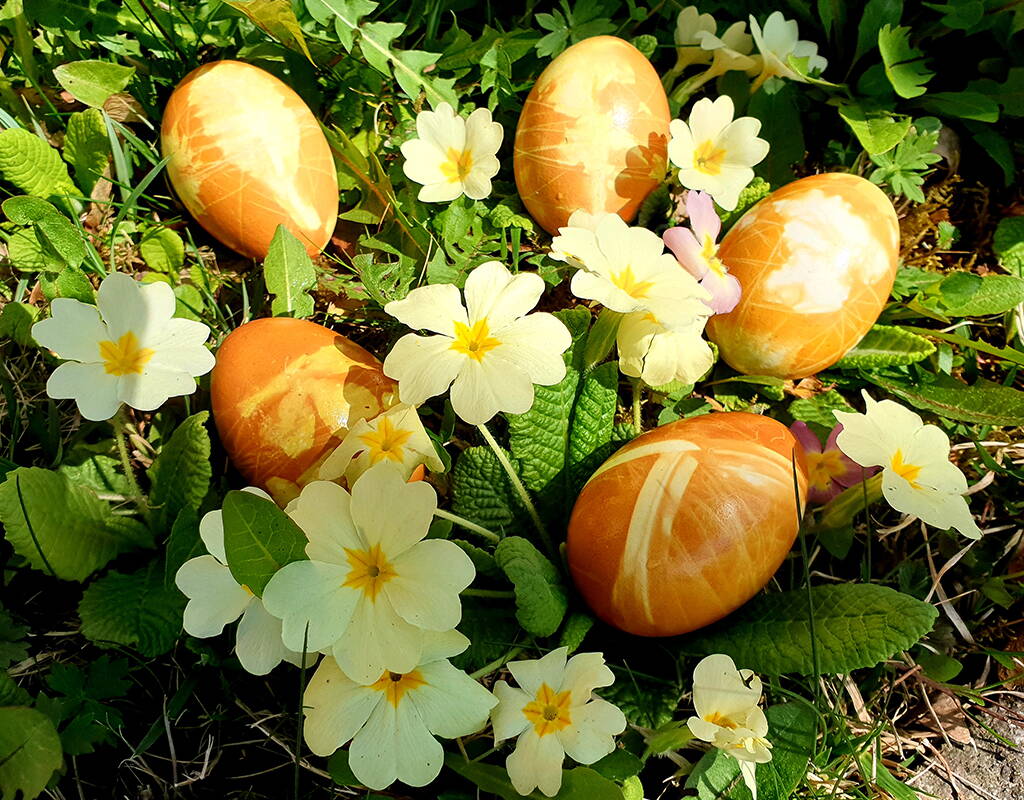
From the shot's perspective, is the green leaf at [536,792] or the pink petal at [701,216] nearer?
the green leaf at [536,792]

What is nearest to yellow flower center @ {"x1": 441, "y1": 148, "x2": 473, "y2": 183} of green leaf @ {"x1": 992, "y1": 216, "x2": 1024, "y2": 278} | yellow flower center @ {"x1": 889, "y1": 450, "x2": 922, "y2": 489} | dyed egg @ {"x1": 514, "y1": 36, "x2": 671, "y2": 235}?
dyed egg @ {"x1": 514, "y1": 36, "x2": 671, "y2": 235}

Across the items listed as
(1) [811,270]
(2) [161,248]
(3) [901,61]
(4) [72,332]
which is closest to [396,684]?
(4) [72,332]

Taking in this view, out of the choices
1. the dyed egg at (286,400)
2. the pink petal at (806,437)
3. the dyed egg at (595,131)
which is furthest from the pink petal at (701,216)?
the dyed egg at (286,400)

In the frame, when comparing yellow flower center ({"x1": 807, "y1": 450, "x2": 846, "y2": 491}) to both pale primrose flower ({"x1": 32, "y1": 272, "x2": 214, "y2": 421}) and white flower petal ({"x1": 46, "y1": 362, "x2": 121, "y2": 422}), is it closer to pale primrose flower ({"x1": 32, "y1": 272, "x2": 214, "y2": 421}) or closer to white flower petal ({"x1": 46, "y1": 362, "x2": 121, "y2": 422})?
pale primrose flower ({"x1": 32, "y1": 272, "x2": 214, "y2": 421})

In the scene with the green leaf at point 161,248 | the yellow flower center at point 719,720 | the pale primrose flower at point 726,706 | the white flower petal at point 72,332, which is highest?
the white flower petal at point 72,332

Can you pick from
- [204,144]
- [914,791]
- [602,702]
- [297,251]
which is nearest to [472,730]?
[602,702]

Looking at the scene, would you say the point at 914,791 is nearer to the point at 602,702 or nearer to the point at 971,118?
the point at 602,702

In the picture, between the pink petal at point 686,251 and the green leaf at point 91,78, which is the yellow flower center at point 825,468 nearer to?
the pink petal at point 686,251
